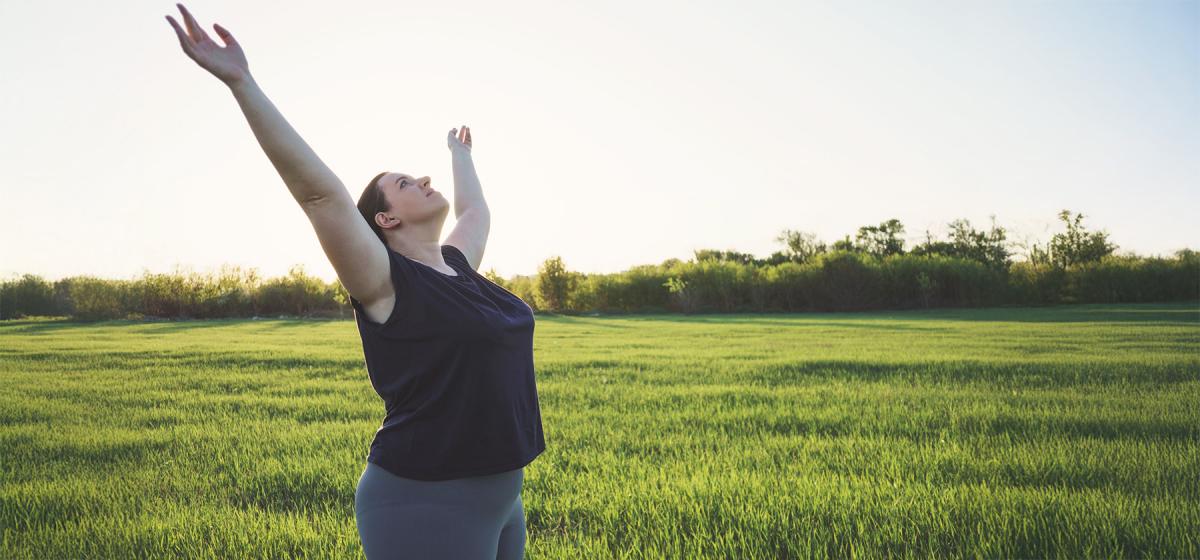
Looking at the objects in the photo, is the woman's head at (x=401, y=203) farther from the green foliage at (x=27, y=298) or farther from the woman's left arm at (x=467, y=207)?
the green foliage at (x=27, y=298)

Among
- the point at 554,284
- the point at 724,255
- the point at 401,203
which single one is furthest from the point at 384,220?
the point at 724,255

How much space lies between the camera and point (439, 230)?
7.39 feet

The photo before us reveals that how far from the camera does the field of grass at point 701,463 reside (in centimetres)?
341

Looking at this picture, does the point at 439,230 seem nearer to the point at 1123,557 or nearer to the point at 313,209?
the point at 313,209

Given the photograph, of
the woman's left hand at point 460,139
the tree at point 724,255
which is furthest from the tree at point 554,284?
the woman's left hand at point 460,139

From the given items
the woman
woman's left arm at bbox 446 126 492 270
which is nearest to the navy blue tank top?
the woman

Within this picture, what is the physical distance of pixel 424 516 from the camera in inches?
73.1

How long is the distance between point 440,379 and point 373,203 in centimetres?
69

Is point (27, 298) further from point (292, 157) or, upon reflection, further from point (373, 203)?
point (292, 157)

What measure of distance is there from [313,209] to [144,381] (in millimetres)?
10726

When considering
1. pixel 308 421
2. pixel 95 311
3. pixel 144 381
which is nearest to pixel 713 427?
pixel 308 421

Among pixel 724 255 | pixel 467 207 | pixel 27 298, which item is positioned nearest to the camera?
pixel 467 207

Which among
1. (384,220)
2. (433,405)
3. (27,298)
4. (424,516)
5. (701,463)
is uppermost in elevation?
(27,298)

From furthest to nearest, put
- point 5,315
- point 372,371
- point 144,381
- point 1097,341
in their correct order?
point 5,315 → point 1097,341 → point 144,381 → point 372,371
